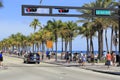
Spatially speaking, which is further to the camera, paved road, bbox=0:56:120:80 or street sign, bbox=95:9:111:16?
street sign, bbox=95:9:111:16

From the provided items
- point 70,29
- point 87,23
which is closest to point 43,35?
point 70,29

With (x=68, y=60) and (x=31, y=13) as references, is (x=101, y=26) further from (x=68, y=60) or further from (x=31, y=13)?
(x=31, y=13)

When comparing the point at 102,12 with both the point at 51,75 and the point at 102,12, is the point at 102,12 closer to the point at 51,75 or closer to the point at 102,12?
the point at 102,12

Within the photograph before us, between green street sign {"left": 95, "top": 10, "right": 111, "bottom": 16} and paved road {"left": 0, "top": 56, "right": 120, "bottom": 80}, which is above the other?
green street sign {"left": 95, "top": 10, "right": 111, "bottom": 16}

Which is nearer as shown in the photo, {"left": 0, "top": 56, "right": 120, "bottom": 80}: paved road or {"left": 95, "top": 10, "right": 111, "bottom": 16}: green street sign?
{"left": 0, "top": 56, "right": 120, "bottom": 80}: paved road

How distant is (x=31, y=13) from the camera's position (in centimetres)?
4144

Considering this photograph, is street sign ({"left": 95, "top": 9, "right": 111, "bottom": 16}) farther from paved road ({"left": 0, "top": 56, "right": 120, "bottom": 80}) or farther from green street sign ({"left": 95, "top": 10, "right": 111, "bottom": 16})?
paved road ({"left": 0, "top": 56, "right": 120, "bottom": 80})

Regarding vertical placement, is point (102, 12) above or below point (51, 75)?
above

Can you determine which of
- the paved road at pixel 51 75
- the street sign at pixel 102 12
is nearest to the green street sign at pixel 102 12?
the street sign at pixel 102 12

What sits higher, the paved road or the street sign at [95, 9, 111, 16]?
the street sign at [95, 9, 111, 16]

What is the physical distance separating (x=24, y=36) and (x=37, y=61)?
9601 centimetres

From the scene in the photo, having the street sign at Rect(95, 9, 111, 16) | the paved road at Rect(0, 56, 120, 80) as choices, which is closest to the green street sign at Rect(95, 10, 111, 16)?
the street sign at Rect(95, 9, 111, 16)

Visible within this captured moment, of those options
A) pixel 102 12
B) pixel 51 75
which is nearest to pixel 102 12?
pixel 102 12

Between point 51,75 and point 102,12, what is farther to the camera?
point 102,12
